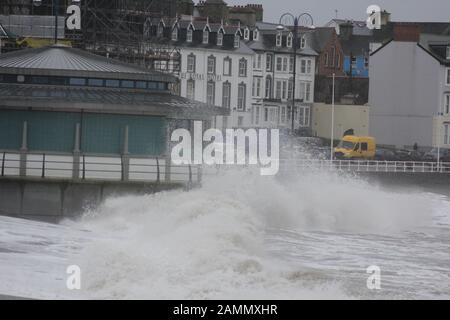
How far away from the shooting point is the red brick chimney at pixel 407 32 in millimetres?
70812

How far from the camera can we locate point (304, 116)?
76875 millimetres

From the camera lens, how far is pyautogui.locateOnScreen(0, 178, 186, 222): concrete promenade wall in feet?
107

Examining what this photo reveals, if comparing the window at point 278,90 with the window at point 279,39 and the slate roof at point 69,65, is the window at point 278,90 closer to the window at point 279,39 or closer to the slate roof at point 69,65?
the window at point 279,39

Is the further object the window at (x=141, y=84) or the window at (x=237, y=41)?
the window at (x=237, y=41)

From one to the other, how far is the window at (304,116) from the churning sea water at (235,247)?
31.4 meters

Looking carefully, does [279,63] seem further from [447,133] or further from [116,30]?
[116,30]

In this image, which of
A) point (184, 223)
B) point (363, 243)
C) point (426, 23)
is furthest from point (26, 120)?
point (426, 23)

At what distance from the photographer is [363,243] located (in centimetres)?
3459

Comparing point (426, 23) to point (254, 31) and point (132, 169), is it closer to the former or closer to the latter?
point (254, 31)

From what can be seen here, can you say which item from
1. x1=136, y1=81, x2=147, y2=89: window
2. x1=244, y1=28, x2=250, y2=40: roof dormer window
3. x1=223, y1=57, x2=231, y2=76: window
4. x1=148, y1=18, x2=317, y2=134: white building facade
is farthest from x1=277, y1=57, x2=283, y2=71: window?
x1=136, y1=81, x2=147, y2=89: window

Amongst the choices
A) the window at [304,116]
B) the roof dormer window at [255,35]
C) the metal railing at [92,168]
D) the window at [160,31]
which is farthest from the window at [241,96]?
the metal railing at [92,168]

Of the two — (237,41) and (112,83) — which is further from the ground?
(237,41)

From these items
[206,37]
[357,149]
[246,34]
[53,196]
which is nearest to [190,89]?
[206,37]

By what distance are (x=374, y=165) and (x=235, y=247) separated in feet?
104
